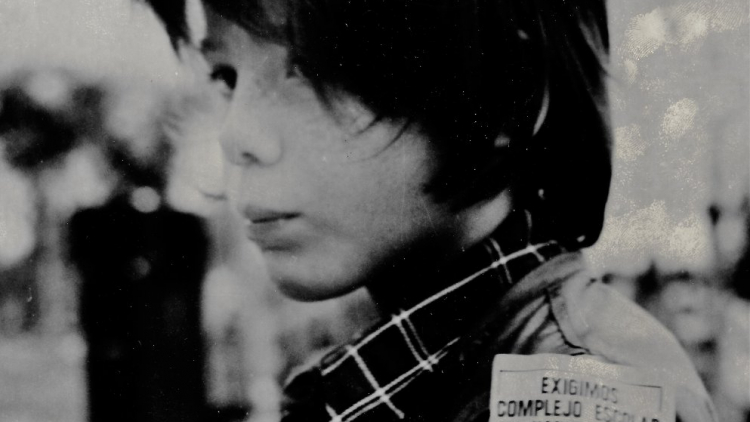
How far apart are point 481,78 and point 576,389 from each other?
1.96ft

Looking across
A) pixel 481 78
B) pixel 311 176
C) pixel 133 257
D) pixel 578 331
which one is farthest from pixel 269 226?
pixel 578 331

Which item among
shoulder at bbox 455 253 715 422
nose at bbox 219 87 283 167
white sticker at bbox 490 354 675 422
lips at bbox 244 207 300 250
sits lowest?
white sticker at bbox 490 354 675 422

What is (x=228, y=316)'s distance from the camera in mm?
1222

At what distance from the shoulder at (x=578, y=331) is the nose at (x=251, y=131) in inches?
19.9

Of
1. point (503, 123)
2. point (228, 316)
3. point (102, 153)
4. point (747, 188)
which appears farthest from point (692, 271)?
point (102, 153)

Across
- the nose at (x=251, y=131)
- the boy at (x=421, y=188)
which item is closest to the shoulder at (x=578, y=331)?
the boy at (x=421, y=188)

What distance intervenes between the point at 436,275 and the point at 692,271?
49 cm

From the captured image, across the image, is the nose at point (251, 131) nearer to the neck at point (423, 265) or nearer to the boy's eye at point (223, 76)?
the boy's eye at point (223, 76)

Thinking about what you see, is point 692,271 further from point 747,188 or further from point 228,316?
point 228,316

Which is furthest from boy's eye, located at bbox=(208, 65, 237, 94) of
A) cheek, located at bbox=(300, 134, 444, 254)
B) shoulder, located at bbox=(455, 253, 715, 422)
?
Answer: shoulder, located at bbox=(455, 253, 715, 422)

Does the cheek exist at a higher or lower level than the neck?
higher

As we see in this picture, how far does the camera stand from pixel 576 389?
1.21m

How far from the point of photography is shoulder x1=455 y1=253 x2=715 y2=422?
47.5 inches

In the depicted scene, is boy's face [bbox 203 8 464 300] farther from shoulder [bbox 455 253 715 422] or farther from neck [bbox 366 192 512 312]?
shoulder [bbox 455 253 715 422]
